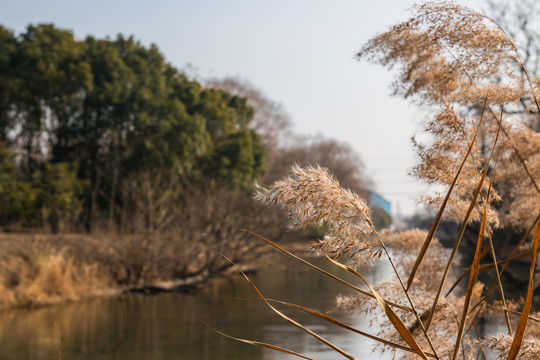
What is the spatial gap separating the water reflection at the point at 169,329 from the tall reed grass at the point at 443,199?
5.96 meters

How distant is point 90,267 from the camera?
16141 millimetres

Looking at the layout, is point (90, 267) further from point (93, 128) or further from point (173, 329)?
point (93, 128)

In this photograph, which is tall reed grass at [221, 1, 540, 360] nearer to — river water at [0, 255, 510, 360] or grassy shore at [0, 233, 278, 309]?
river water at [0, 255, 510, 360]

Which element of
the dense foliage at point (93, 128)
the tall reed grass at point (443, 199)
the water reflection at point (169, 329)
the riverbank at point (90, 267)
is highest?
the dense foliage at point (93, 128)

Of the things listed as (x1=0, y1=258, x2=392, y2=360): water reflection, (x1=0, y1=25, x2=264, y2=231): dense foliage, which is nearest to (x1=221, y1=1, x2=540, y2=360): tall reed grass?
(x1=0, y1=258, x2=392, y2=360): water reflection

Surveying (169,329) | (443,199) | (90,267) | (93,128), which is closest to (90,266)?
(90,267)

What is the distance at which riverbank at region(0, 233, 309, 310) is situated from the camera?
14672mm

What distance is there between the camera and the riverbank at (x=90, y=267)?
14.7 meters

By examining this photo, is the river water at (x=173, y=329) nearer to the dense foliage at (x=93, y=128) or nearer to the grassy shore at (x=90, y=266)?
the grassy shore at (x=90, y=266)

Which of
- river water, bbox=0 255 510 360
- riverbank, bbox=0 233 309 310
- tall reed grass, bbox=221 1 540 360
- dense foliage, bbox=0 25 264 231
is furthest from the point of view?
dense foliage, bbox=0 25 264 231

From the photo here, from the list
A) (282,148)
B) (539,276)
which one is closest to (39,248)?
(539,276)

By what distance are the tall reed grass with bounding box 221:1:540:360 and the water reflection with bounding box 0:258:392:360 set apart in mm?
5964

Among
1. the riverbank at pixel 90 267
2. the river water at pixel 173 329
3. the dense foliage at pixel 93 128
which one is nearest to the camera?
the river water at pixel 173 329

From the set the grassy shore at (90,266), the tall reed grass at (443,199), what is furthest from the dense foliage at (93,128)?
the tall reed grass at (443,199)
